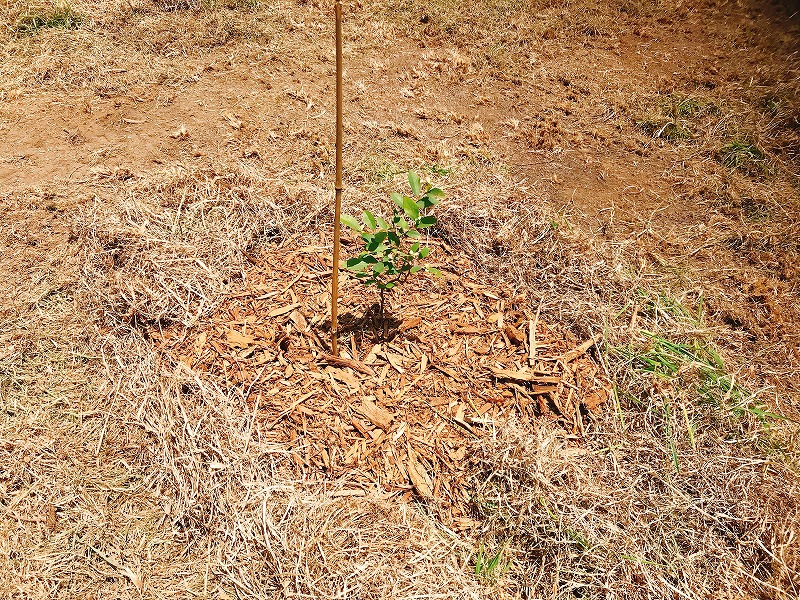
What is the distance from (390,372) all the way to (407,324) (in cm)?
25

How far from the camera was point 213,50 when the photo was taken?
163 inches

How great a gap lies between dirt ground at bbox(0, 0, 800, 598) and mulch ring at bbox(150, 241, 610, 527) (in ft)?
0.05

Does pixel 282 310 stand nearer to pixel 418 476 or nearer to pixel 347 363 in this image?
pixel 347 363

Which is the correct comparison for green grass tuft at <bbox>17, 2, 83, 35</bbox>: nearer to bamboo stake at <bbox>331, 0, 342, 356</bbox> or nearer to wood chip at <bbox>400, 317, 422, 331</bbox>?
bamboo stake at <bbox>331, 0, 342, 356</bbox>

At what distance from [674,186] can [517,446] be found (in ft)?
7.34

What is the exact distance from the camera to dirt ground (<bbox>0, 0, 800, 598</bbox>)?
182cm

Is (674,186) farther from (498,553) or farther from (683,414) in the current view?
(498,553)

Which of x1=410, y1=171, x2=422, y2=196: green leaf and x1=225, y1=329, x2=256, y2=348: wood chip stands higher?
x1=410, y1=171, x2=422, y2=196: green leaf

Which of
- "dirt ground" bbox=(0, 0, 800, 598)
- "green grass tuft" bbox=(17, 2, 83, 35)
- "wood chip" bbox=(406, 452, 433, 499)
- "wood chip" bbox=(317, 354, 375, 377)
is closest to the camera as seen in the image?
"dirt ground" bbox=(0, 0, 800, 598)

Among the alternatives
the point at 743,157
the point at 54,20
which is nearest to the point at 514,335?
the point at 743,157

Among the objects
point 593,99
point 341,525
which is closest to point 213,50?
point 593,99

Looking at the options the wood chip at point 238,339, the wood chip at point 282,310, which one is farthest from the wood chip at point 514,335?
the wood chip at point 238,339

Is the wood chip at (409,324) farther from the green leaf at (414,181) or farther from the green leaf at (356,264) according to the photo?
the green leaf at (414,181)

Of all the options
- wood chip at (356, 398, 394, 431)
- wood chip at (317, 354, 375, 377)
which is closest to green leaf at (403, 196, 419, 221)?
wood chip at (317, 354, 375, 377)
